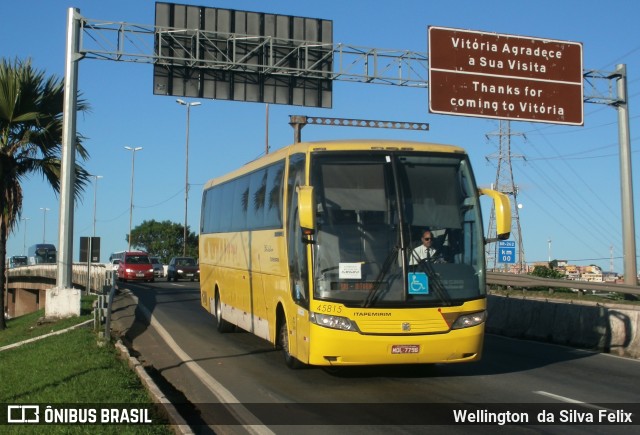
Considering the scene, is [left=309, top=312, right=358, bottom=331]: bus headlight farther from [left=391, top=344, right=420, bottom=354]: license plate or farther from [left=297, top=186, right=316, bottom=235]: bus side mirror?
[left=297, top=186, right=316, bottom=235]: bus side mirror

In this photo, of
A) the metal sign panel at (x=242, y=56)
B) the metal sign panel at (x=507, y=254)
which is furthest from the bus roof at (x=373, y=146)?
the metal sign panel at (x=507, y=254)

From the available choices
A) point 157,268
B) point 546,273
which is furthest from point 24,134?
point 157,268

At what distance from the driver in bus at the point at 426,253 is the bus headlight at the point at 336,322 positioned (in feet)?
3.89

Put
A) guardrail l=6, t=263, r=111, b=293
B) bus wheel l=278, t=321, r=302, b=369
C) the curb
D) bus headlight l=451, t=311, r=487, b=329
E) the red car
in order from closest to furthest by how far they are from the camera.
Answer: the curb → bus headlight l=451, t=311, r=487, b=329 → bus wheel l=278, t=321, r=302, b=369 → guardrail l=6, t=263, r=111, b=293 → the red car

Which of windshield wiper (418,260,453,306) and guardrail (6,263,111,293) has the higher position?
windshield wiper (418,260,453,306)

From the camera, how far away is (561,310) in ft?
58.3

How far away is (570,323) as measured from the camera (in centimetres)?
1742

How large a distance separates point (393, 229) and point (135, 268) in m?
41.4

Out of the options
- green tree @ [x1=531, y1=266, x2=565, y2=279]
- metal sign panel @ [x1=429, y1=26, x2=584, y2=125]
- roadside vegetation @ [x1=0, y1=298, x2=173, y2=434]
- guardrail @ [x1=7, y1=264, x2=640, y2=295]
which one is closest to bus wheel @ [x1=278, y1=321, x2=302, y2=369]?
roadside vegetation @ [x1=0, y1=298, x2=173, y2=434]

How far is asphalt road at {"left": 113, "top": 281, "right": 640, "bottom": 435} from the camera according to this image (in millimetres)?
8898

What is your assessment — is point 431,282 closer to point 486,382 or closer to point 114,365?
point 486,382

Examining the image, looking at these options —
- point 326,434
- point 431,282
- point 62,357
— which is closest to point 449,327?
point 431,282

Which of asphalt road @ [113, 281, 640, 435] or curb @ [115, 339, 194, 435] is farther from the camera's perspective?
asphalt road @ [113, 281, 640, 435]

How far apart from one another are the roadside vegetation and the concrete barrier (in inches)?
384
